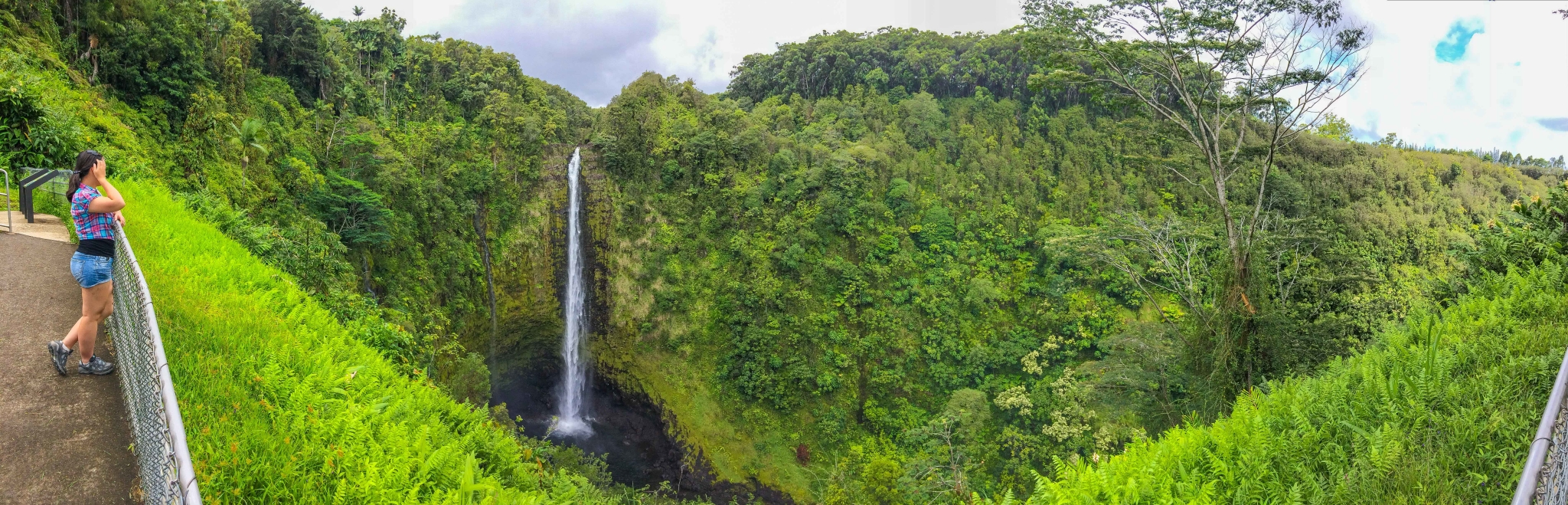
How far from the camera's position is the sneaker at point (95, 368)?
3713 millimetres

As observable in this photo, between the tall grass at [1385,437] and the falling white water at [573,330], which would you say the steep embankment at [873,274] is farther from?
the tall grass at [1385,437]

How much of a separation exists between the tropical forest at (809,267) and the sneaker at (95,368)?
333 millimetres

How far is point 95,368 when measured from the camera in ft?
12.2

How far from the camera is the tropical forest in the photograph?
3961mm

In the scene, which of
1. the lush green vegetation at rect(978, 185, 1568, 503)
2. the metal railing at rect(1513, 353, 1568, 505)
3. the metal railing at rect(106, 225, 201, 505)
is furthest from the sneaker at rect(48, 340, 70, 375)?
the metal railing at rect(1513, 353, 1568, 505)

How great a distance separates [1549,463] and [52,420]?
6809 mm

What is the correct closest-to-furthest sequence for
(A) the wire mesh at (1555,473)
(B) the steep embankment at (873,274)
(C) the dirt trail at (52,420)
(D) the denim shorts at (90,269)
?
(A) the wire mesh at (1555,473) < (C) the dirt trail at (52,420) < (D) the denim shorts at (90,269) < (B) the steep embankment at (873,274)

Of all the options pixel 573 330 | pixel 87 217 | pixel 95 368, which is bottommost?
pixel 573 330

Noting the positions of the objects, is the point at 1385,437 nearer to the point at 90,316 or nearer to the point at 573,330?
the point at 90,316

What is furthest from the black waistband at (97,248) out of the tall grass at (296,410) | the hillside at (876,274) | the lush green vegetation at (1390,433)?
the hillside at (876,274)

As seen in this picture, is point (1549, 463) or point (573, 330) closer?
point (1549, 463)

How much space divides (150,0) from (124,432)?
15987 mm

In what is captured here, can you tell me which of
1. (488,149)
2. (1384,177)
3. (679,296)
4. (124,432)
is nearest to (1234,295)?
(124,432)

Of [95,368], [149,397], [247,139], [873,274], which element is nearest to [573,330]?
[873,274]
